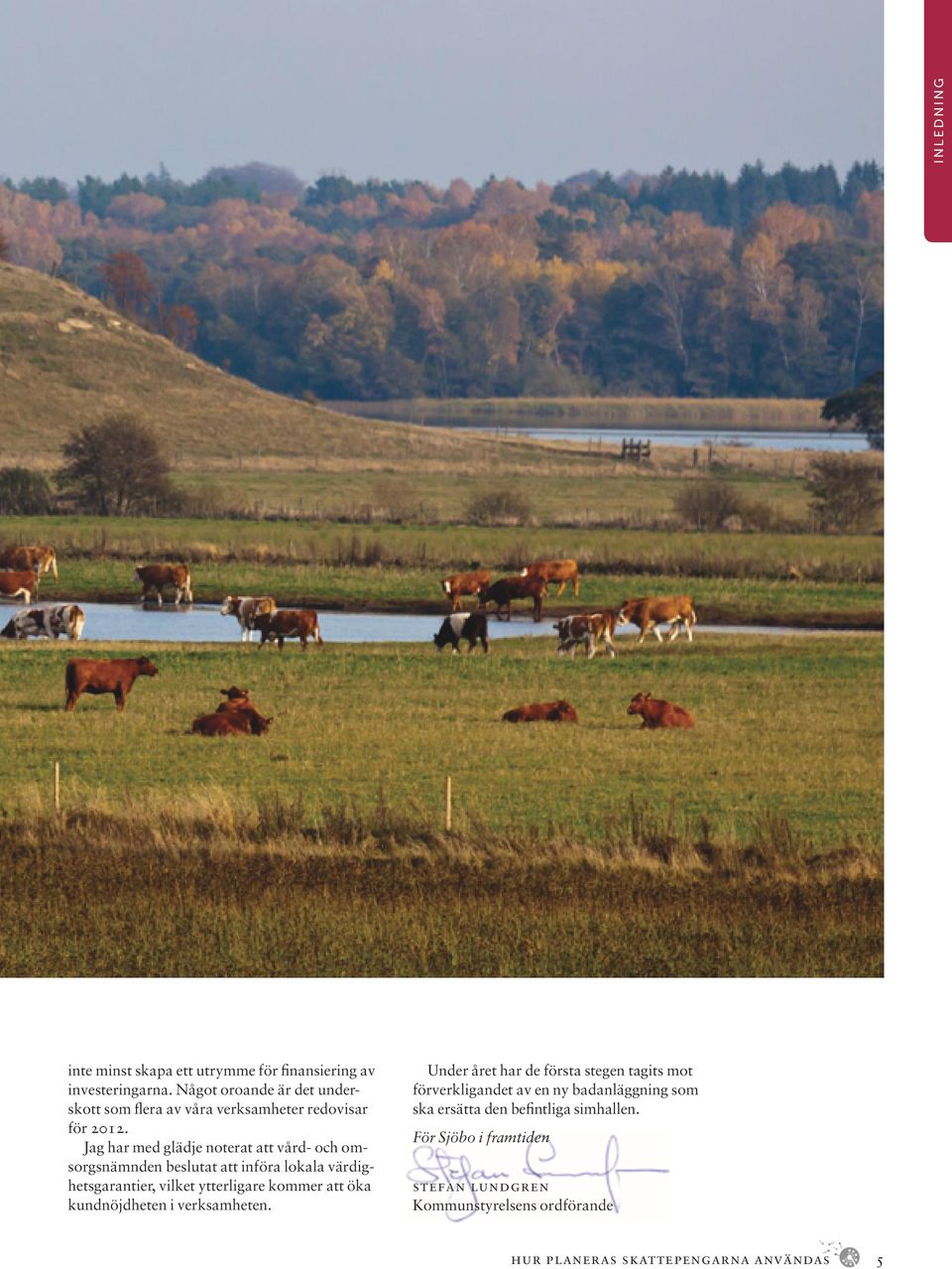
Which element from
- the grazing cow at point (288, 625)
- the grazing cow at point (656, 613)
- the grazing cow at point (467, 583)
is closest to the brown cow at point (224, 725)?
the grazing cow at point (288, 625)

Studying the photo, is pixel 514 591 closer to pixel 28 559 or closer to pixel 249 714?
pixel 28 559

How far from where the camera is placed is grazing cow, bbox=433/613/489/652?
1912 inches

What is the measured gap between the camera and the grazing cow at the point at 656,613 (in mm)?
51219

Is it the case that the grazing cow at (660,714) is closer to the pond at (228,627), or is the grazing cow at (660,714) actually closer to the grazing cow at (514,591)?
the pond at (228,627)

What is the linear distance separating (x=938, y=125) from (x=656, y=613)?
116ft

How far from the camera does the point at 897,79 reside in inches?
680

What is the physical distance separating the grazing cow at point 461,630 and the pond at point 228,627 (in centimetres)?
282
